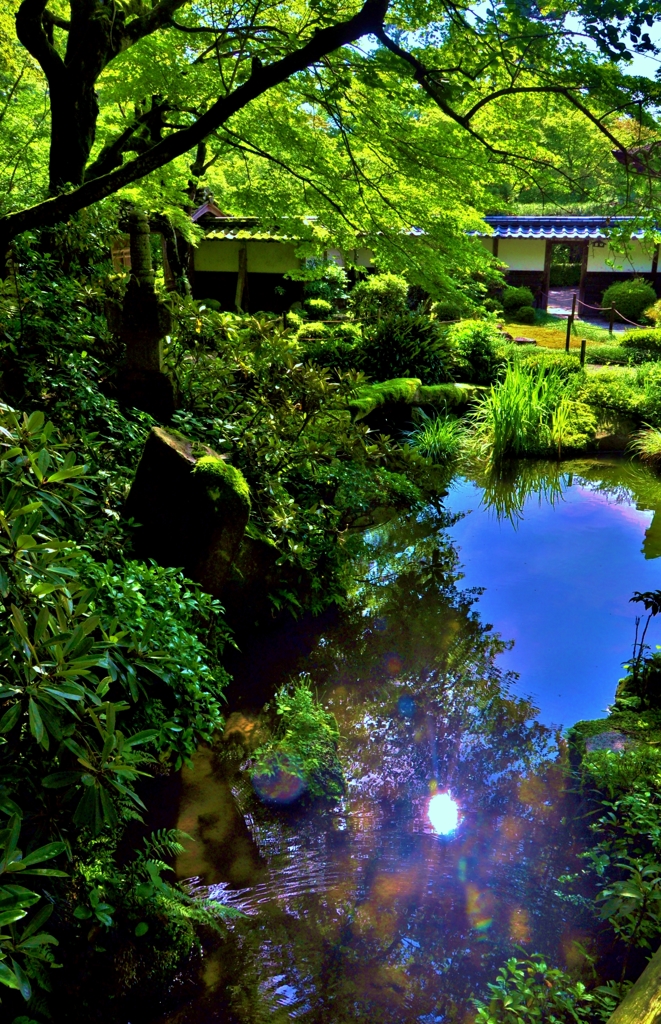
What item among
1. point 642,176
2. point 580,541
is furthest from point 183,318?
point 580,541

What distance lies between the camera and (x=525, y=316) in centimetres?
2327

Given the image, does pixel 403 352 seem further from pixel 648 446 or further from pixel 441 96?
pixel 441 96

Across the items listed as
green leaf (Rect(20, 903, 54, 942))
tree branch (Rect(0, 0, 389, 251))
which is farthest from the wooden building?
green leaf (Rect(20, 903, 54, 942))

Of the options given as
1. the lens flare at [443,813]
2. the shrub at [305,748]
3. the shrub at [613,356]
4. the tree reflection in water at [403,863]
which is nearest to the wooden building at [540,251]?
the shrub at [613,356]

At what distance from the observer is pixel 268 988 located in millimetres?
3039

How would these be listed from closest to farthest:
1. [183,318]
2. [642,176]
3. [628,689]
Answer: [642,176]
[628,689]
[183,318]

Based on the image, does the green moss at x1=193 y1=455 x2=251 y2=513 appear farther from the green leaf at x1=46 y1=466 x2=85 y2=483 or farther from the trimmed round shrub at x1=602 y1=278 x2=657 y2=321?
the trimmed round shrub at x1=602 y1=278 x2=657 y2=321

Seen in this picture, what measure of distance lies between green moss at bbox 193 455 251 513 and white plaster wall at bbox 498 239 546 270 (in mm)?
22476

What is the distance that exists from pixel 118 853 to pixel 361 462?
4419 mm

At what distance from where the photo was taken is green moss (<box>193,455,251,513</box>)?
189 inches

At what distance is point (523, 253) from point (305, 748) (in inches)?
942

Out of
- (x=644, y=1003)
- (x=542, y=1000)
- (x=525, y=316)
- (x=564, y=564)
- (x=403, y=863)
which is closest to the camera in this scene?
(x=644, y=1003)

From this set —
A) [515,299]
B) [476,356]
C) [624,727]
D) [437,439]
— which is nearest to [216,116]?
[624,727]

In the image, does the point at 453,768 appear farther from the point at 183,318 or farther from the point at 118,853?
the point at 183,318
